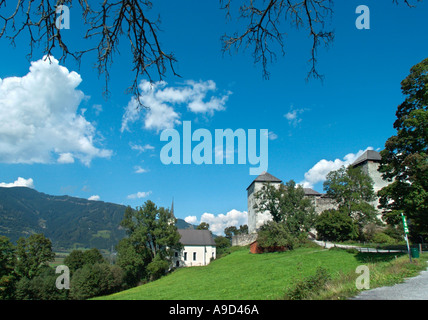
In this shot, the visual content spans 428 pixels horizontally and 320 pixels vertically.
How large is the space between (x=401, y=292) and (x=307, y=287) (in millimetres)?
2483

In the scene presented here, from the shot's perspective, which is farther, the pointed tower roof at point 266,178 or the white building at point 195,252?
the pointed tower roof at point 266,178

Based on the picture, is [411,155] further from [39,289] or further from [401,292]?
[39,289]

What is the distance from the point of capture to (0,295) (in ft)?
113

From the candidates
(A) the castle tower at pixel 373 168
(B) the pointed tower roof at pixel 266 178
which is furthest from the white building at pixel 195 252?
(A) the castle tower at pixel 373 168

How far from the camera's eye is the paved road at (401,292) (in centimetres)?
622

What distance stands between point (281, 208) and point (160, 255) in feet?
71.1

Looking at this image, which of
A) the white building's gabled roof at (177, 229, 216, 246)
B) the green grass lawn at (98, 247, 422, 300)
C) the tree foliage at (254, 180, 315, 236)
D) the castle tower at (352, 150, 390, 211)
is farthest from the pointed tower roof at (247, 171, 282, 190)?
the green grass lawn at (98, 247, 422, 300)

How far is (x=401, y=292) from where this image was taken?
271 inches

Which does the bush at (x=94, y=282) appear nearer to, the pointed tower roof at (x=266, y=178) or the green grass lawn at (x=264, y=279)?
the green grass lawn at (x=264, y=279)

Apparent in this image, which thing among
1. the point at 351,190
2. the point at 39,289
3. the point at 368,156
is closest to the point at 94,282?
the point at 39,289

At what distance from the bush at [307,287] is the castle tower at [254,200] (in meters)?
49.4
